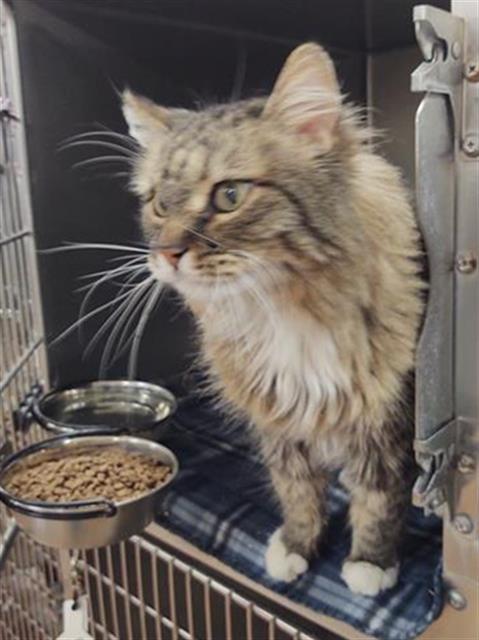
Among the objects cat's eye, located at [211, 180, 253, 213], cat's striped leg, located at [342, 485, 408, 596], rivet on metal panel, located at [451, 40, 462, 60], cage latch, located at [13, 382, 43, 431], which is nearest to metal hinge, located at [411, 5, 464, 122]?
rivet on metal panel, located at [451, 40, 462, 60]

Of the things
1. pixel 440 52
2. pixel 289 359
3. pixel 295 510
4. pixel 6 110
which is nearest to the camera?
pixel 440 52

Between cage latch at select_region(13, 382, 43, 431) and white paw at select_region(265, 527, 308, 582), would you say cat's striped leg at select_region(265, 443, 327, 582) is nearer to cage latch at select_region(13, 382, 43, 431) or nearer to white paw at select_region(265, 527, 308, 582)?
white paw at select_region(265, 527, 308, 582)

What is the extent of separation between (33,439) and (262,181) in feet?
2.51

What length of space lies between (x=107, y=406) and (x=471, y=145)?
0.89 metres

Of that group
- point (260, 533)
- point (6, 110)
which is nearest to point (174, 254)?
point (260, 533)

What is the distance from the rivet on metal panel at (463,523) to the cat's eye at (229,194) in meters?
0.40

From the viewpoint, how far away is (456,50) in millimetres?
605

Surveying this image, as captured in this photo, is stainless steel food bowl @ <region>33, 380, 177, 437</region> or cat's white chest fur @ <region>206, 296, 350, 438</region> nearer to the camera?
cat's white chest fur @ <region>206, 296, 350, 438</region>

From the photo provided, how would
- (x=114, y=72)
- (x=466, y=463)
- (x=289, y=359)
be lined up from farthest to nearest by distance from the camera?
1. (x=114, y=72)
2. (x=289, y=359)
3. (x=466, y=463)

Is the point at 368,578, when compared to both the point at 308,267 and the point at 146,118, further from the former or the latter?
the point at 146,118

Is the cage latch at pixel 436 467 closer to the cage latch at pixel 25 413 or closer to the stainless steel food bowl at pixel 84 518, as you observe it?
the stainless steel food bowl at pixel 84 518

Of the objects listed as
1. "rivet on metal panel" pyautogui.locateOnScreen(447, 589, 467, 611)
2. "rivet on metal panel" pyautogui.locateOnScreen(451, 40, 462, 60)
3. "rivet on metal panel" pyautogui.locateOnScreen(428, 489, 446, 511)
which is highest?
"rivet on metal panel" pyautogui.locateOnScreen(451, 40, 462, 60)

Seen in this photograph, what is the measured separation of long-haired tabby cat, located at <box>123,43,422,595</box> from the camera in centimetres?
73

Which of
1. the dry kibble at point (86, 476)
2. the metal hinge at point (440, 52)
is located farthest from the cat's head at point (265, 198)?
the dry kibble at point (86, 476)
